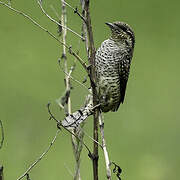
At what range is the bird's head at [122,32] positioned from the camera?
4.07 meters

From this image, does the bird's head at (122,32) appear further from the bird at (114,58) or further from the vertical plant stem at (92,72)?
the vertical plant stem at (92,72)

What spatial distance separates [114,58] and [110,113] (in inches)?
95.4

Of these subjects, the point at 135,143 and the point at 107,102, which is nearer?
the point at 107,102

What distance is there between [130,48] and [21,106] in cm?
225

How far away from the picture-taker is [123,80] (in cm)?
430

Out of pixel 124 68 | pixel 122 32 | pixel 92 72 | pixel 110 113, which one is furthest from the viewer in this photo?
pixel 110 113

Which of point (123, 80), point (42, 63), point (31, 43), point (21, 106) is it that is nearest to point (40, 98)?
point (21, 106)

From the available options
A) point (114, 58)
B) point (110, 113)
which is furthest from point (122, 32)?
point (110, 113)

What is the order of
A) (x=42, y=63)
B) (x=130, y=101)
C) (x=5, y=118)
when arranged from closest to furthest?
(x=5, y=118) → (x=130, y=101) → (x=42, y=63)

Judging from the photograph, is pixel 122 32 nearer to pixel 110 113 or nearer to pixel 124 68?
pixel 124 68

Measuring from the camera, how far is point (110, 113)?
6551 millimetres

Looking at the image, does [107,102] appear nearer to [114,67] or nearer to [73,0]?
[114,67]

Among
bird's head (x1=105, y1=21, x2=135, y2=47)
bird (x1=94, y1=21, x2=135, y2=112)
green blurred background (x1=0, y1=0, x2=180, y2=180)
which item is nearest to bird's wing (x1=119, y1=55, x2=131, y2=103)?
bird (x1=94, y1=21, x2=135, y2=112)

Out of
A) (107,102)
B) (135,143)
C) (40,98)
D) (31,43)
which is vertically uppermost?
(31,43)
